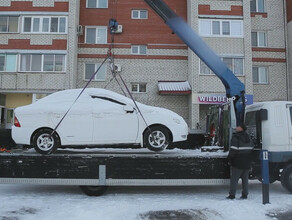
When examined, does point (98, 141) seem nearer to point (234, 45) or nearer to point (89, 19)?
point (234, 45)

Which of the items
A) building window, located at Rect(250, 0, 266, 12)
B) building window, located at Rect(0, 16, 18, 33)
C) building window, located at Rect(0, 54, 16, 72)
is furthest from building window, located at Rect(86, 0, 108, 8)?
building window, located at Rect(250, 0, 266, 12)

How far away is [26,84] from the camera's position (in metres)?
18.6

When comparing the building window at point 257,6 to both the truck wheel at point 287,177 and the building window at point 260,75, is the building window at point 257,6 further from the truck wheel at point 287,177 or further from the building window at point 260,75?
the truck wheel at point 287,177

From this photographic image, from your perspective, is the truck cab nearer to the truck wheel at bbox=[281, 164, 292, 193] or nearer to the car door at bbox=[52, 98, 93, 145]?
the truck wheel at bbox=[281, 164, 292, 193]

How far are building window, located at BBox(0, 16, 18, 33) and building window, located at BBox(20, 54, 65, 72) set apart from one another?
195 centimetres

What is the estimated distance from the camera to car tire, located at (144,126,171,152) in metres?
7.51

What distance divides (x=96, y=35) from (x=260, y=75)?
450 inches

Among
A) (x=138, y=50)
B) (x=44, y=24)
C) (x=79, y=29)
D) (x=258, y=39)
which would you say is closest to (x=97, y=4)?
(x=79, y=29)

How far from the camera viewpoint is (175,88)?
62.5 ft

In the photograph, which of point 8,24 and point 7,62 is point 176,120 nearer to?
point 7,62

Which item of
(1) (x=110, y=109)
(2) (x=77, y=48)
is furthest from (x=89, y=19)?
(1) (x=110, y=109)

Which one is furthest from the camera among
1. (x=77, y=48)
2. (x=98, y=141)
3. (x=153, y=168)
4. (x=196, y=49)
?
(x=77, y=48)

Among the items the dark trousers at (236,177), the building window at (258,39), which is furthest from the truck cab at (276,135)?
the building window at (258,39)

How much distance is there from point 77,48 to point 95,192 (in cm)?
1503
